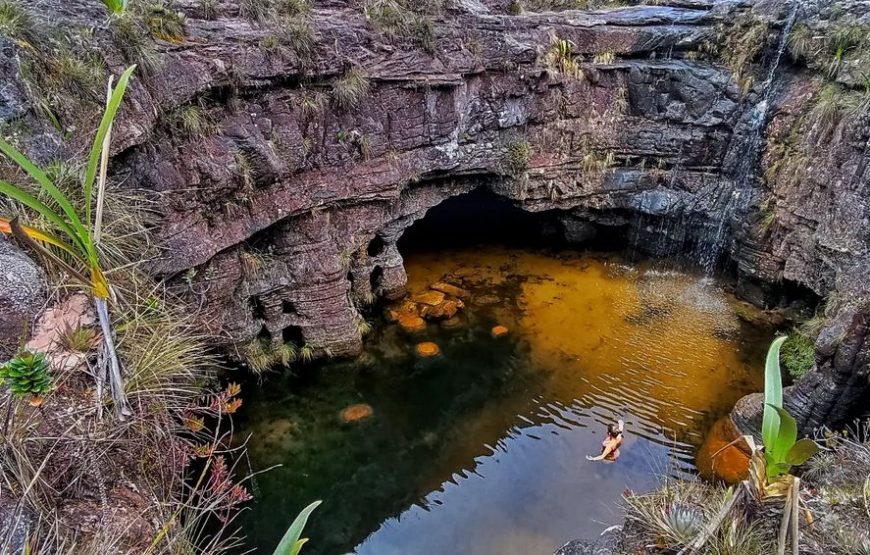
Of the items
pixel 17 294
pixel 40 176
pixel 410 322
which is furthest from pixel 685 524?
pixel 410 322

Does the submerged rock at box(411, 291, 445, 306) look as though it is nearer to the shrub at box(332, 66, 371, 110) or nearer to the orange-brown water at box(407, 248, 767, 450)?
the orange-brown water at box(407, 248, 767, 450)

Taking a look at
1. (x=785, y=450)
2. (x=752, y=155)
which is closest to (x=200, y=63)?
(x=785, y=450)

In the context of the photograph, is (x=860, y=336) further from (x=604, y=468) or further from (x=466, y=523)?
(x=466, y=523)

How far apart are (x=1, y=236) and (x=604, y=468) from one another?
17.5 feet

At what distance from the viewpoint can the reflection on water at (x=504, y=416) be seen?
4.95 metres

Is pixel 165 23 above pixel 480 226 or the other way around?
above

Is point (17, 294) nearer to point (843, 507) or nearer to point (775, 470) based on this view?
point (775, 470)

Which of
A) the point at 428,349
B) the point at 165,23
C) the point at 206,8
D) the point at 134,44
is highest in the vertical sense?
the point at 206,8

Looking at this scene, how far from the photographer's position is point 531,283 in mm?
8406

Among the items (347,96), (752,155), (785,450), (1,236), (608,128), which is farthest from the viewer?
(608,128)

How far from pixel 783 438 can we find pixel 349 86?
5.34 metres

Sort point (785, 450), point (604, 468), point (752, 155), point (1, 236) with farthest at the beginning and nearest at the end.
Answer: point (752, 155)
point (604, 468)
point (1, 236)
point (785, 450)

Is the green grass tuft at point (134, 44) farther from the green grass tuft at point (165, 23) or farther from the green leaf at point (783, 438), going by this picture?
the green leaf at point (783, 438)

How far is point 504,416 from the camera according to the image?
611cm
